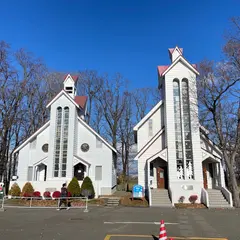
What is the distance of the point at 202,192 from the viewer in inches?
745

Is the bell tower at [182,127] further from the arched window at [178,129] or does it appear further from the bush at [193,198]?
the bush at [193,198]

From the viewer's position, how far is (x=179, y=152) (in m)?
20.7

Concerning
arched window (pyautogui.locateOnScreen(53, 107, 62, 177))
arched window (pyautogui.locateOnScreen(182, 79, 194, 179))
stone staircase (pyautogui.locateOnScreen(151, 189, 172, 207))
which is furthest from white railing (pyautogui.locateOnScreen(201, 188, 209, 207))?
arched window (pyautogui.locateOnScreen(53, 107, 62, 177))

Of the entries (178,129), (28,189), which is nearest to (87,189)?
(28,189)

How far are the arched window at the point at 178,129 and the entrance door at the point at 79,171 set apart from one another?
10.2 meters

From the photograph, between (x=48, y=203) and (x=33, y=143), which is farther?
(x=33, y=143)

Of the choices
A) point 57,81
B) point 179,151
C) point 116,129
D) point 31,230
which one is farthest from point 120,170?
point 31,230

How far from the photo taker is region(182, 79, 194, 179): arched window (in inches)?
796

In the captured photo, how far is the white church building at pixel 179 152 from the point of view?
19.4 metres

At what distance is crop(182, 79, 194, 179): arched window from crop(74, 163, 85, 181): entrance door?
10944 millimetres

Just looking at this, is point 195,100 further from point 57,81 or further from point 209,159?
point 57,81

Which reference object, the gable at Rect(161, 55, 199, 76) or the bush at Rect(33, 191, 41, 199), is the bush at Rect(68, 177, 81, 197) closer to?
the bush at Rect(33, 191, 41, 199)

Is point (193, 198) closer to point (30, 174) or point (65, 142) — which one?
point (65, 142)

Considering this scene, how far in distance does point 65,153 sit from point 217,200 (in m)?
14.7
